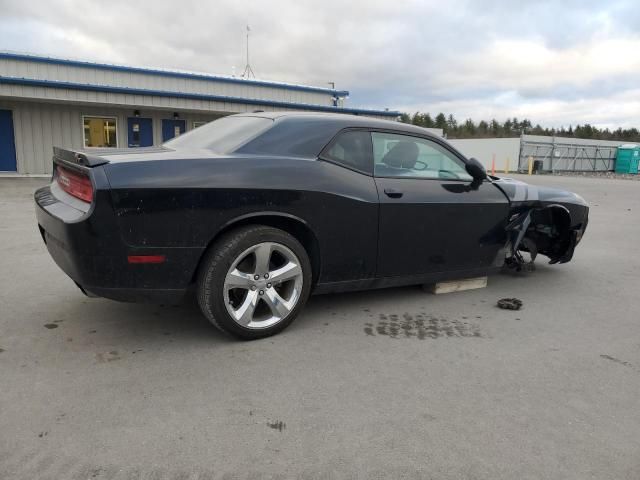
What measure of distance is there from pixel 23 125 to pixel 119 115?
3.19 m

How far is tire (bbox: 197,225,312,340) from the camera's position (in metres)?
3.14

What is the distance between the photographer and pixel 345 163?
3648mm

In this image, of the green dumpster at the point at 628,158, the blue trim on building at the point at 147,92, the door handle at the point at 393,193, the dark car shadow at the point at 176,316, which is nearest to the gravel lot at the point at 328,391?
the dark car shadow at the point at 176,316

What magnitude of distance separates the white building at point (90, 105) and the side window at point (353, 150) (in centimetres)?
1551

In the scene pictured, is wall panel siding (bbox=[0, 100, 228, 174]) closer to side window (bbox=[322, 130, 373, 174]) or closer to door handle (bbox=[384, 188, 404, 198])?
side window (bbox=[322, 130, 373, 174])

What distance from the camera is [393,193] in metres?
3.75

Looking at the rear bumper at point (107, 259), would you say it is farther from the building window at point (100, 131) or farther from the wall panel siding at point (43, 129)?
the building window at point (100, 131)

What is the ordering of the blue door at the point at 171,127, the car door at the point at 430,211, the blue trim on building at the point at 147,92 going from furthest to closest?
the blue door at the point at 171,127 < the blue trim on building at the point at 147,92 < the car door at the point at 430,211

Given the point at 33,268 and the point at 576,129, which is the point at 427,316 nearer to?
the point at 33,268

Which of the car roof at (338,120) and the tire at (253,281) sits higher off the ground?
the car roof at (338,120)

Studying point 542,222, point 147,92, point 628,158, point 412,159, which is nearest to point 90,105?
point 147,92

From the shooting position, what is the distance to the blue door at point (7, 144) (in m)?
17.1

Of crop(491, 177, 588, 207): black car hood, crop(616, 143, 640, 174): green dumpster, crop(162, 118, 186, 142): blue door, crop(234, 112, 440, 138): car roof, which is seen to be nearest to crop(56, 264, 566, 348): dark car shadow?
crop(491, 177, 588, 207): black car hood

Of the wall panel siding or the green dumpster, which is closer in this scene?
the wall panel siding
